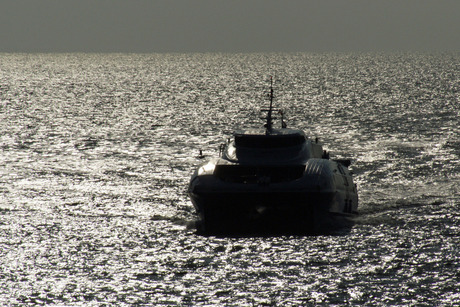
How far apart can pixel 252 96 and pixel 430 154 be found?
82584 mm

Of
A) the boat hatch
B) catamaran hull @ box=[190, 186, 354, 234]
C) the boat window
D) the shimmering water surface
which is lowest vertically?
the shimmering water surface

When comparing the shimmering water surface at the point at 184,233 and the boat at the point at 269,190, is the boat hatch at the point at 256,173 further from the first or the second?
the shimmering water surface at the point at 184,233

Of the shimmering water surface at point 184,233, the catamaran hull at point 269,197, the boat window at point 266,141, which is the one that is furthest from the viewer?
the boat window at point 266,141

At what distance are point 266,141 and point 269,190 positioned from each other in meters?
4.44

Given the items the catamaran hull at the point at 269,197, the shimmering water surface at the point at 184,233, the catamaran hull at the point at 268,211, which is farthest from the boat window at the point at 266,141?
the shimmering water surface at the point at 184,233

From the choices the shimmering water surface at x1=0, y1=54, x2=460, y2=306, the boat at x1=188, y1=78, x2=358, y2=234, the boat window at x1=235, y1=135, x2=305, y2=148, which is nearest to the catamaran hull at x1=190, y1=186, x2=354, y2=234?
the boat at x1=188, y1=78, x2=358, y2=234

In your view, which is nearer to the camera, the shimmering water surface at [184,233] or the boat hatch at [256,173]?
the shimmering water surface at [184,233]

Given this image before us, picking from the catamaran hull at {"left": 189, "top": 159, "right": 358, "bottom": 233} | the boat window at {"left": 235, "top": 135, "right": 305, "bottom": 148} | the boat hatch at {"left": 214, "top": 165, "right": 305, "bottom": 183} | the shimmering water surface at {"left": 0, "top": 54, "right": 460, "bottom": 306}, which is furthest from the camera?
the boat window at {"left": 235, "top": 135, "right": 305, "bottom": 148}

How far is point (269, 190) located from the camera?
30062mm

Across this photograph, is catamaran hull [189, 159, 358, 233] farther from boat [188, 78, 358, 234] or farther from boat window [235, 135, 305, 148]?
boat window [235, 135, 305, 148]

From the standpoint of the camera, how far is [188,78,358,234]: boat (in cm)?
3033

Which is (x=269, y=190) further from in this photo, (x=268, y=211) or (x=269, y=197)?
(x=268, y=211)

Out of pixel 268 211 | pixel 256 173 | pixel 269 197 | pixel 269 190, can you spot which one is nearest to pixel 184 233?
pixel 268 211

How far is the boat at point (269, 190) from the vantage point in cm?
3033
